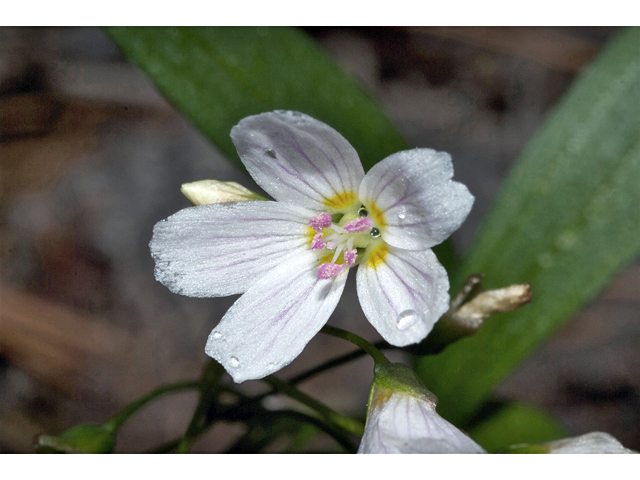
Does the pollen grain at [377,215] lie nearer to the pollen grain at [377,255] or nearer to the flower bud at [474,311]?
the pollen grain at [377,255]

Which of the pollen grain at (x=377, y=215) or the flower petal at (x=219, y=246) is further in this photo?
the pollen grain at (x=377, y=215)

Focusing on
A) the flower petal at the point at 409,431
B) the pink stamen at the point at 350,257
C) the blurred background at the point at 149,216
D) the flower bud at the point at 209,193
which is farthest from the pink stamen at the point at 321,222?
the blurred background at the point at 149,216

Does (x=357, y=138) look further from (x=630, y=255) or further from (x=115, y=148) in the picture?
(x=115, y=148)

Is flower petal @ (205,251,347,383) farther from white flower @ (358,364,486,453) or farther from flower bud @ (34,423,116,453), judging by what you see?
flower bud @ (34,423,116,453)

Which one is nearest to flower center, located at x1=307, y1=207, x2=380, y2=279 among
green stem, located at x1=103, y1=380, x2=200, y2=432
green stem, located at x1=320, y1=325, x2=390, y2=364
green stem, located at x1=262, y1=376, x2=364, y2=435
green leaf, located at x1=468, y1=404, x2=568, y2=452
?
green stem, located at x1=320, y1=325, x2=390, y2=364

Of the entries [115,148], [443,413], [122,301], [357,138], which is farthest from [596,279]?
[115,148]

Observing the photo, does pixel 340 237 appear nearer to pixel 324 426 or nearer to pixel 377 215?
pixel 377 215

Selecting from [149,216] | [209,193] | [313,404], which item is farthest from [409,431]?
[149,216]
